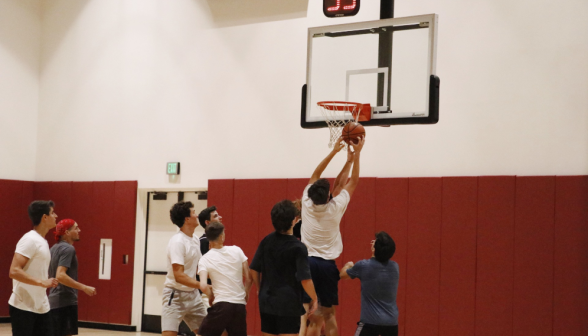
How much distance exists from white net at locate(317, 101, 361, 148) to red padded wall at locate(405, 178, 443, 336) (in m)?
2.14

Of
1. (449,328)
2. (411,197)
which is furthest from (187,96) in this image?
(449,328)

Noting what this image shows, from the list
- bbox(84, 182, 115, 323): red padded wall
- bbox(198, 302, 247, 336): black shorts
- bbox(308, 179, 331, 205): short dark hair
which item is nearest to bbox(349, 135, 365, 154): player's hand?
bbox(308, 179, 331, 205): short dark hair

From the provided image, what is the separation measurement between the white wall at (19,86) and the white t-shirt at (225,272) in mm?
7287

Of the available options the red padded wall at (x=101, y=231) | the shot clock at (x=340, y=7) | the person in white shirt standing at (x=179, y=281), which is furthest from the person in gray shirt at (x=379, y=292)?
the red padded wall at (x=101, y=231)

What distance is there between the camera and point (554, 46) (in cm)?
752

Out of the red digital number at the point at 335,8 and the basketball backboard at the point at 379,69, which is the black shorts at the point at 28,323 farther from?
the red digital number at the point at 335,8

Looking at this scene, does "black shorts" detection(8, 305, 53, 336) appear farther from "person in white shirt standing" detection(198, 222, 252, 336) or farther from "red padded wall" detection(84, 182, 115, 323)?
"red padded wall" detection(84, 182, 115, 323)

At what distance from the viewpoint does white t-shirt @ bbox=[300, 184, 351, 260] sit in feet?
16.7

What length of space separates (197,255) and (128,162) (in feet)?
16.6

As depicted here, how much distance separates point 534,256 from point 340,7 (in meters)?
3.84

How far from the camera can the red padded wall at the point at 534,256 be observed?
7.35m

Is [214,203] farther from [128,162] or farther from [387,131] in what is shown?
[387,131]

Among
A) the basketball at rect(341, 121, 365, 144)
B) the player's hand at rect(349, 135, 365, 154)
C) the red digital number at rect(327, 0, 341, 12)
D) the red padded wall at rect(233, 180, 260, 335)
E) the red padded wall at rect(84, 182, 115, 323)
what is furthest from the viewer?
the red padded wall at rect(84, 182, 115, 323)

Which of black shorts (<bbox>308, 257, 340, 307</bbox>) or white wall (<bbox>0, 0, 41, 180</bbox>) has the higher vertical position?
white wall (<bbox>0, 0, 41, 180</bbox>)
